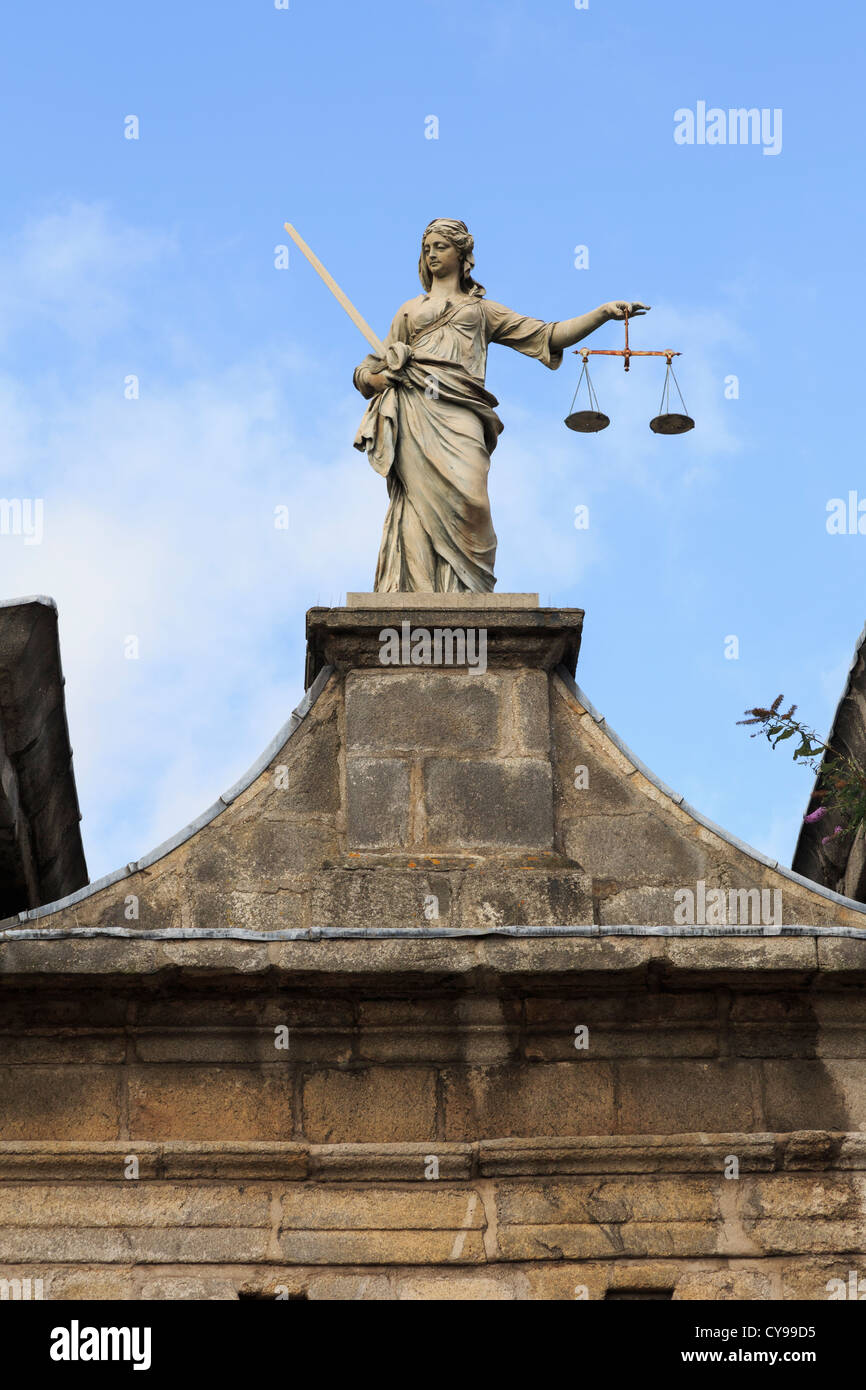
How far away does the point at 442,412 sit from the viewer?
9.23m

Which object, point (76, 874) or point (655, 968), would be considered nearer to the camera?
point (655, 968)

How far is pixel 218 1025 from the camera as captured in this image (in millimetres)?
7633

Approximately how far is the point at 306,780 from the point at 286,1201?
1743 millimetres

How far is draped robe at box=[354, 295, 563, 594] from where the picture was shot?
8.93 m

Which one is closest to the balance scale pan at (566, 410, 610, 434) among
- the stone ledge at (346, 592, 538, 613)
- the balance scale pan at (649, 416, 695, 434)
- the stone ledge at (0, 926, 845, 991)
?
the balance scale pan at (649, 416, 695, 434)

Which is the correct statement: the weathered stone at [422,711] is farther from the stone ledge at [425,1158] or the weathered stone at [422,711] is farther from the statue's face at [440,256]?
the statue's face at [440,256]

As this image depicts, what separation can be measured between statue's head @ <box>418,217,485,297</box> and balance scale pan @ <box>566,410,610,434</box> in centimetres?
89

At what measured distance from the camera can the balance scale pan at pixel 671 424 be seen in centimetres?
1030

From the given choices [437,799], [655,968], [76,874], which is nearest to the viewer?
[655,968]
